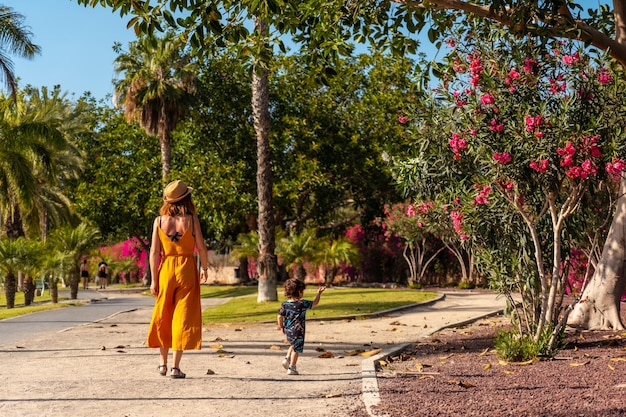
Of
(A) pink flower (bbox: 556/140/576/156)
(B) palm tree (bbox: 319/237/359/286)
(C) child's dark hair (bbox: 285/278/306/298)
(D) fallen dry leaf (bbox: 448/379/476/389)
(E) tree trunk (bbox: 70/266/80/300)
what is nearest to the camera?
(D) fallen dry leaf (bbox: 448/379/476/389)

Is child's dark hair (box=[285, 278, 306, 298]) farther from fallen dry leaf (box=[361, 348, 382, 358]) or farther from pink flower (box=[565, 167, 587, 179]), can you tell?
pink flower (box=[565, 167, 587, 179])

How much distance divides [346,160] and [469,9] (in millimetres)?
24156

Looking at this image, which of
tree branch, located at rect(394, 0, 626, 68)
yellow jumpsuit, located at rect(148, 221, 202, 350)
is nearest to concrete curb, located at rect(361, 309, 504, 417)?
yellow jumpsuit, located at rect(148, 221, 202, 350)

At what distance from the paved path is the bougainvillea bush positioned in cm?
208

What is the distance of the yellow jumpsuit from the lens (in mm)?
7781

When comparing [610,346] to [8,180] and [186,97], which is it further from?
[186,97]

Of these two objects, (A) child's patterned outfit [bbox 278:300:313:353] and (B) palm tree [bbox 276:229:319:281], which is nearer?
(A) child's patterned outfit [bbox 278:300:313:353]

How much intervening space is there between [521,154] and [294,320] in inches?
127

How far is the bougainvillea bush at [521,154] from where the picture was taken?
8.41 m

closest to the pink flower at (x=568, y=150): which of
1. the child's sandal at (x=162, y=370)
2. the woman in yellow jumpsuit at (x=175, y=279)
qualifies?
the woman in yellow jumpsuit at (x=175, y=279)

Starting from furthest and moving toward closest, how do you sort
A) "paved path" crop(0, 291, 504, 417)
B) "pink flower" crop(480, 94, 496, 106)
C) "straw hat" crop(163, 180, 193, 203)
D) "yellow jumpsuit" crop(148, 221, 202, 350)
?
"pink flower" crop(480, 94, 496, 106) < "straw hat" crop(163, 180, 193, 203) < "yellow jumpsuit" crop(148, 221, 202, 350) < "paved path" crop(0, 291, 504, 417)

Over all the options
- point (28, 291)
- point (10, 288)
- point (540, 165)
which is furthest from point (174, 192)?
point (28, 291)

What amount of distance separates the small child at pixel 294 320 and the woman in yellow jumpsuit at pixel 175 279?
3.22 feet

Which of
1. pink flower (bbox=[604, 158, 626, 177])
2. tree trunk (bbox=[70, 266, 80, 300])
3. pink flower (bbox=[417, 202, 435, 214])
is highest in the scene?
pink flower (bbox=[604, 158, 626, 177])
